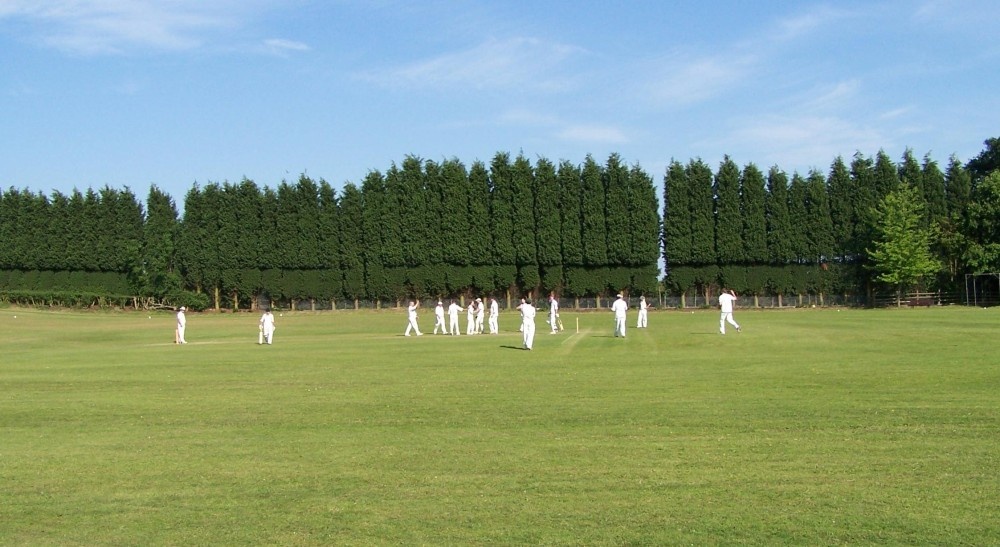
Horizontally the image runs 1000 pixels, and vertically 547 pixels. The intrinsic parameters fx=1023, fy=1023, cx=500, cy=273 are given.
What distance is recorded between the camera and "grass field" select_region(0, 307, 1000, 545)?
10797 mm

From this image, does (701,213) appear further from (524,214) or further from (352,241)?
(352,241)

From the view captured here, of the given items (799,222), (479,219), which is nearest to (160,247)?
(479,219)

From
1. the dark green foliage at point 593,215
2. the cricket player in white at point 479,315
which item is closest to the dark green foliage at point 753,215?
the dark green foliage at point 593,215

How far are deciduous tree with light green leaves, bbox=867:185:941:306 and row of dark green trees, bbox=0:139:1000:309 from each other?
1.27 metres

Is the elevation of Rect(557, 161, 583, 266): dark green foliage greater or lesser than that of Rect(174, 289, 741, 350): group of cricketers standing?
greater

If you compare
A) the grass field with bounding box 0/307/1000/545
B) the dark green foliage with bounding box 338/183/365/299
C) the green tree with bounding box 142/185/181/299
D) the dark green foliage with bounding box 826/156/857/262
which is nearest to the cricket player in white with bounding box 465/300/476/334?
the grass field with bounding box 0/307/1000/545

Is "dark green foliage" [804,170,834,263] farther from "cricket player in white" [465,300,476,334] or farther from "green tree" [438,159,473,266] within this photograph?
"cricket player in white" [465,300,476,334]

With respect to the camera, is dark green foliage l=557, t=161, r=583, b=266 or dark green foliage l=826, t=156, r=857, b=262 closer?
dark green foliage l=826, t=156, r=857, b=262

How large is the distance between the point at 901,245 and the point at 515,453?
251ft

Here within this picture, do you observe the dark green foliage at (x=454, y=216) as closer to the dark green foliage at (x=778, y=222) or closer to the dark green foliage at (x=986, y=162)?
the dark green foliage at (x=778, y=222)

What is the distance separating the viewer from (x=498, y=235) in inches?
3750

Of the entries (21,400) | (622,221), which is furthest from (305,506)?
(622,221)

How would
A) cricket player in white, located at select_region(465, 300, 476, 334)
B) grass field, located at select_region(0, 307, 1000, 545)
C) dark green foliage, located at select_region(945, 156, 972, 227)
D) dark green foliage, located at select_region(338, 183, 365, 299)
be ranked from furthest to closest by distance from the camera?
dark green foliage, located at select_region(338, 183, 365, 299) < dark green foliage, located at select_region(945, 156, 972, 227) < cricket player in white, located at select_region(465, 300, 476, 334) < grass field, located at select_region(0, 307, 1000, 545)

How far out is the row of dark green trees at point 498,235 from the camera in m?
91.1
